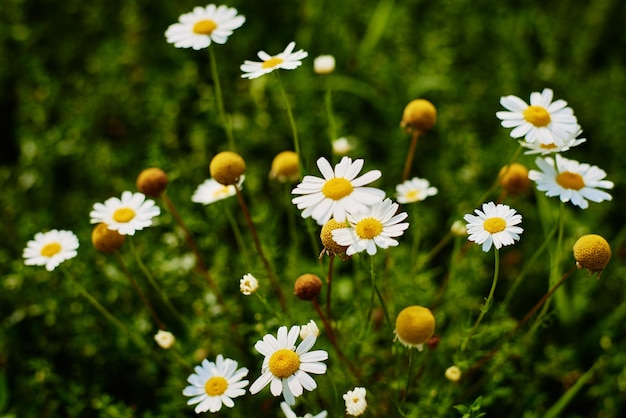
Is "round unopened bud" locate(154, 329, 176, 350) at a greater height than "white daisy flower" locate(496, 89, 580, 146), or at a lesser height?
lesser

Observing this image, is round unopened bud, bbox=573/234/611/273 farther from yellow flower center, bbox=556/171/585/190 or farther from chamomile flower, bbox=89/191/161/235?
chamomile flower, bbox=89/191/161/235

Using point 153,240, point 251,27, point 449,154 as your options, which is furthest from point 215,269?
point 251,27

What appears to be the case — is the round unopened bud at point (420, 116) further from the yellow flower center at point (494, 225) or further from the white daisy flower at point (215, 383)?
the white daisy flower at point (215, 383)

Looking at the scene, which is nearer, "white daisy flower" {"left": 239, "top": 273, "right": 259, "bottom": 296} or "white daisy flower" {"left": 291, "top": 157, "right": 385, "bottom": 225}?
"white daisy flower" {"left": 291, "top": 157, "right": 385, "bottom": 225}

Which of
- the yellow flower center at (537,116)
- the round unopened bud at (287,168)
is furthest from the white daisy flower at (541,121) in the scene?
the round unopened bud at (287,168)

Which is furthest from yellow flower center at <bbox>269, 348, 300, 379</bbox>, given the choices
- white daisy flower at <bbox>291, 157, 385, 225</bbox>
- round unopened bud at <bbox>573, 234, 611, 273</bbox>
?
round unopened bud at <bbox>573, 234, 611, 273</bbox>

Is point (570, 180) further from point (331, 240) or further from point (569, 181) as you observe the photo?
point (331, 240)

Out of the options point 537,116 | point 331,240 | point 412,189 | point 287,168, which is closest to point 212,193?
point 287,168
